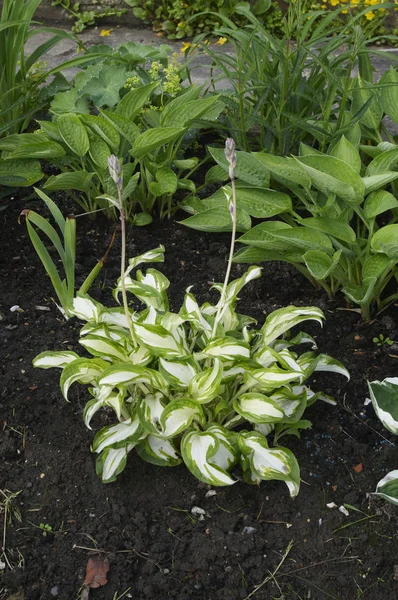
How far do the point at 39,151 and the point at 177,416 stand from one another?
1.29m

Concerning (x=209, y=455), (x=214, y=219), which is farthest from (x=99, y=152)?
(x=209, y=455)

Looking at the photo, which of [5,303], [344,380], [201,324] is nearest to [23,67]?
[5,303]

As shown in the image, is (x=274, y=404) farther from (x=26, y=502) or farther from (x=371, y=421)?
(x=26, y=502)

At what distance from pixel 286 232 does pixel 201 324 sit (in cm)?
51

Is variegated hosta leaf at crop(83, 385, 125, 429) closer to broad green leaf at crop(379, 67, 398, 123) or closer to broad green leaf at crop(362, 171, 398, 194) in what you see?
broad green leaf at crop(362, 171, 398, 194)

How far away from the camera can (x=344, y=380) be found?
2328 mm

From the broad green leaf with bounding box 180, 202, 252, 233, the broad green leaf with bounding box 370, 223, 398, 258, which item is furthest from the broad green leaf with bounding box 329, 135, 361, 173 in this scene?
the broad green leaf with bounding box 180, 202, 252, 233

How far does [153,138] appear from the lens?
2.58m

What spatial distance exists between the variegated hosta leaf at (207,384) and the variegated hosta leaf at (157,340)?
0.24ft

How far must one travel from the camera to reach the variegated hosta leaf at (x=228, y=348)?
1.90 meters

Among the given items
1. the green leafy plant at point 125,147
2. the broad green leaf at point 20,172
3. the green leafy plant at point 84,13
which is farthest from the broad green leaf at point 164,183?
the green leafy plant at point 84,13

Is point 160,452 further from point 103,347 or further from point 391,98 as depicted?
point 391,98

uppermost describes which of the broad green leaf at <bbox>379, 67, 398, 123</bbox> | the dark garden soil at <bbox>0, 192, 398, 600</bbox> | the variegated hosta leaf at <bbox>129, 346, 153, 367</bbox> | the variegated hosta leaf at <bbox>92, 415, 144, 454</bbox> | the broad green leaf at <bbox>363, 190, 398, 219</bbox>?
the broad green leaf at <bbox>379, 67, 398, 123</bbox>

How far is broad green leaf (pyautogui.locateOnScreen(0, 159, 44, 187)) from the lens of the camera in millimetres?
2748
